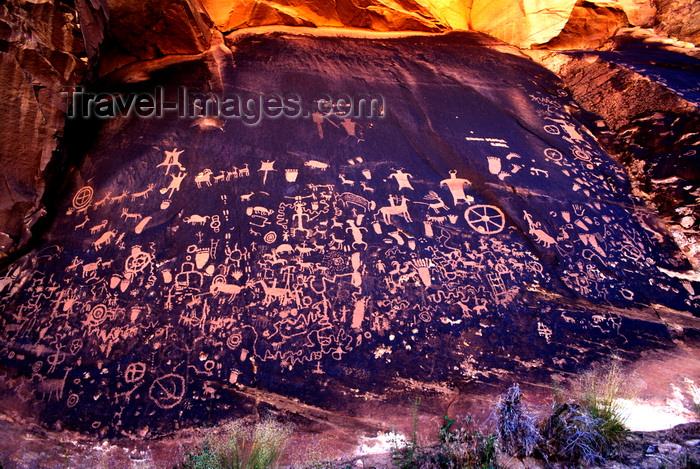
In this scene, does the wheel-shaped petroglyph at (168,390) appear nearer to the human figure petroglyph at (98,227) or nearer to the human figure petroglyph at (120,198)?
the human figure petroglyph at (98,227)

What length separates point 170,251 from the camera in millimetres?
3479

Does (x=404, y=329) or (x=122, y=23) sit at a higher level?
(x=122, y=23)

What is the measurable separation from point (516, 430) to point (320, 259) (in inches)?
74.5

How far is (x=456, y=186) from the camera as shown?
13.8ft

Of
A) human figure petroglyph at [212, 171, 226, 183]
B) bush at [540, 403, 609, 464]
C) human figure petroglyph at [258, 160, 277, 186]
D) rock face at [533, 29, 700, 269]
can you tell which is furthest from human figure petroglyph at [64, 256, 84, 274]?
rock face at [533, 29, 700, 269]

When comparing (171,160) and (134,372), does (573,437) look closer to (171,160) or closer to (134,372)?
(134,372)

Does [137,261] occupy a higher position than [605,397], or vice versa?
[137,261]

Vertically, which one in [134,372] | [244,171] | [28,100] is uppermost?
[28,100]

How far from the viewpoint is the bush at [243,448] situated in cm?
238

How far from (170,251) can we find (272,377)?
56.0 inches

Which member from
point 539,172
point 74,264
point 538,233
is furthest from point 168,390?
point 539,172

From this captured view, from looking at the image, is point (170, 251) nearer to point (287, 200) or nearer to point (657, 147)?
point (287, 200)

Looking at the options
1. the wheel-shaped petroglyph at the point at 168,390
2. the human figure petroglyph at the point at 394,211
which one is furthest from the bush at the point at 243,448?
the human figure petroglyph at the point at 394,211

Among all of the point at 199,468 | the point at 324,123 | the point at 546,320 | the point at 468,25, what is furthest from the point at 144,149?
the point at 468,25
